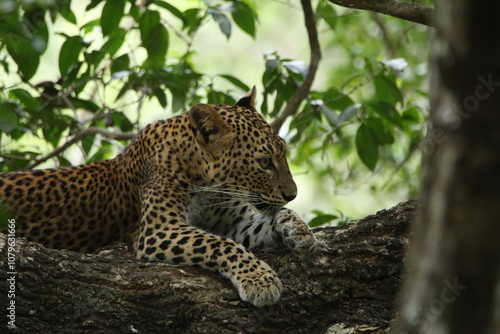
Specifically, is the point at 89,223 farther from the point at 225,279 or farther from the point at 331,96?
the point at 331,96

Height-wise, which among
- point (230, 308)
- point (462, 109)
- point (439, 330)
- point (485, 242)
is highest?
point (462, 109)

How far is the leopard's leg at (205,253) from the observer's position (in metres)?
5.07

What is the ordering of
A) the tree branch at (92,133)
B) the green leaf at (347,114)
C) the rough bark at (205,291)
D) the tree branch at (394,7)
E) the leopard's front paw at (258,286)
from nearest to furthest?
the rough bark at (205,291) < the leopard's front paw at (258,286) < the tree branch at (394,7) < the green leaf at (347,114) < the tree branch at (92,133)

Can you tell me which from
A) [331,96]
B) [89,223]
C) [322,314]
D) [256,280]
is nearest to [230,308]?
[256,280]

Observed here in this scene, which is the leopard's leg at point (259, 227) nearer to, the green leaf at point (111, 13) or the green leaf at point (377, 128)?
the green leaf at point (377, 128)

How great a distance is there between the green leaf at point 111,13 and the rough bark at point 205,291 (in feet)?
10.2

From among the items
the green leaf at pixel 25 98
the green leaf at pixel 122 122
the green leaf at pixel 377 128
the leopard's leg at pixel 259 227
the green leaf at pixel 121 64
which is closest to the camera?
the leopard's leg at pixel 259 227

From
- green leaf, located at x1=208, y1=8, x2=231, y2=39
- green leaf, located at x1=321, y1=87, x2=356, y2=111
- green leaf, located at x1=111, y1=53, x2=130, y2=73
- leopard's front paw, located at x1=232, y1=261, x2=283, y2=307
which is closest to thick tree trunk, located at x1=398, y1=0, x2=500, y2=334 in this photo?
leopard's front paw, located at x1=232, y1=261, x2=283, y2=307

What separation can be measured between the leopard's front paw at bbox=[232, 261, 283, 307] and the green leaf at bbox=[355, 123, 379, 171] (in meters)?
3.09

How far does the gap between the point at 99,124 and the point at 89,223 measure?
→ 337 cm

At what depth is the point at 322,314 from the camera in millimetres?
5195

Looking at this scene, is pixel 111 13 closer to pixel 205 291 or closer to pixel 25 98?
pixel 25 98

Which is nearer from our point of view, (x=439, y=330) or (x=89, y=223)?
(x=439, y=330)

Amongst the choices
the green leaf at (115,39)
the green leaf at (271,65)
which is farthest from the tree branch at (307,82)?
the green leaf at (115,39)
